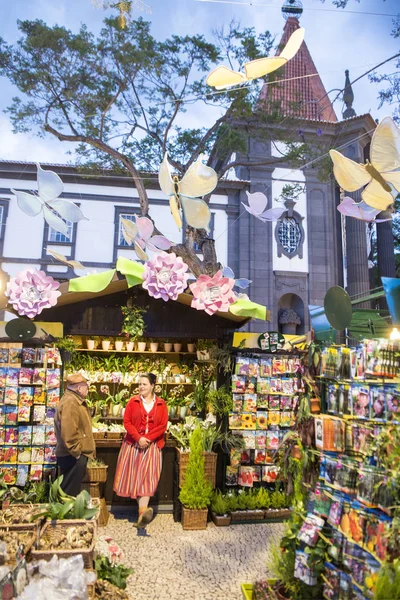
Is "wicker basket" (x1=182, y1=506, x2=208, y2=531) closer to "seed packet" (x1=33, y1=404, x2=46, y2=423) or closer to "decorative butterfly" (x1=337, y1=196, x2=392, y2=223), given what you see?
"seed packet" (x1=33, y1=404, x2=46, y2=423)

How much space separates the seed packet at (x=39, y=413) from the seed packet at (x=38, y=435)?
0.08 metres

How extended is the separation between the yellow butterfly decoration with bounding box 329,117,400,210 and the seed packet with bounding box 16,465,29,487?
14.8ft

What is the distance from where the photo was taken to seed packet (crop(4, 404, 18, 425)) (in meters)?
5.41

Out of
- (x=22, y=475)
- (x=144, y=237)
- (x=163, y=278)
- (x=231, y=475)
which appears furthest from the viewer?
(x=144, y=237)

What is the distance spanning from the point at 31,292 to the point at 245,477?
330 cm

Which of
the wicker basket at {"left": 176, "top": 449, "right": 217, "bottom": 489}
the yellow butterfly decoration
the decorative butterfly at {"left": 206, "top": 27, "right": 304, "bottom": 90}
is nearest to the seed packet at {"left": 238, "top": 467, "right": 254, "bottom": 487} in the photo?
the wicker basket at {"left": 176, "top": 449, "right": 217, "bottom": 489}

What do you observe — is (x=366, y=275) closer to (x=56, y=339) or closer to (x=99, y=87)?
(x=99, y=87)

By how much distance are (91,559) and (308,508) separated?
54.8 inches

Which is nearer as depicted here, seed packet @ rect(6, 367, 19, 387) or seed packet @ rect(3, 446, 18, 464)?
seed packet @ rect(3, 446, 18, 464)

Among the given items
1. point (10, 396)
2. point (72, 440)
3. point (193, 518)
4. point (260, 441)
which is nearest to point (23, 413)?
point (10, 396)

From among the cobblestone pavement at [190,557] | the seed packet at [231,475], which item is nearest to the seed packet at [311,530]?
the cobblestone pavement at [190,557]

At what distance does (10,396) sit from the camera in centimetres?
543

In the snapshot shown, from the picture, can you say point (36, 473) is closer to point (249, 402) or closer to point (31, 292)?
point (31, 292)

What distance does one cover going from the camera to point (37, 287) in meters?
5.16
